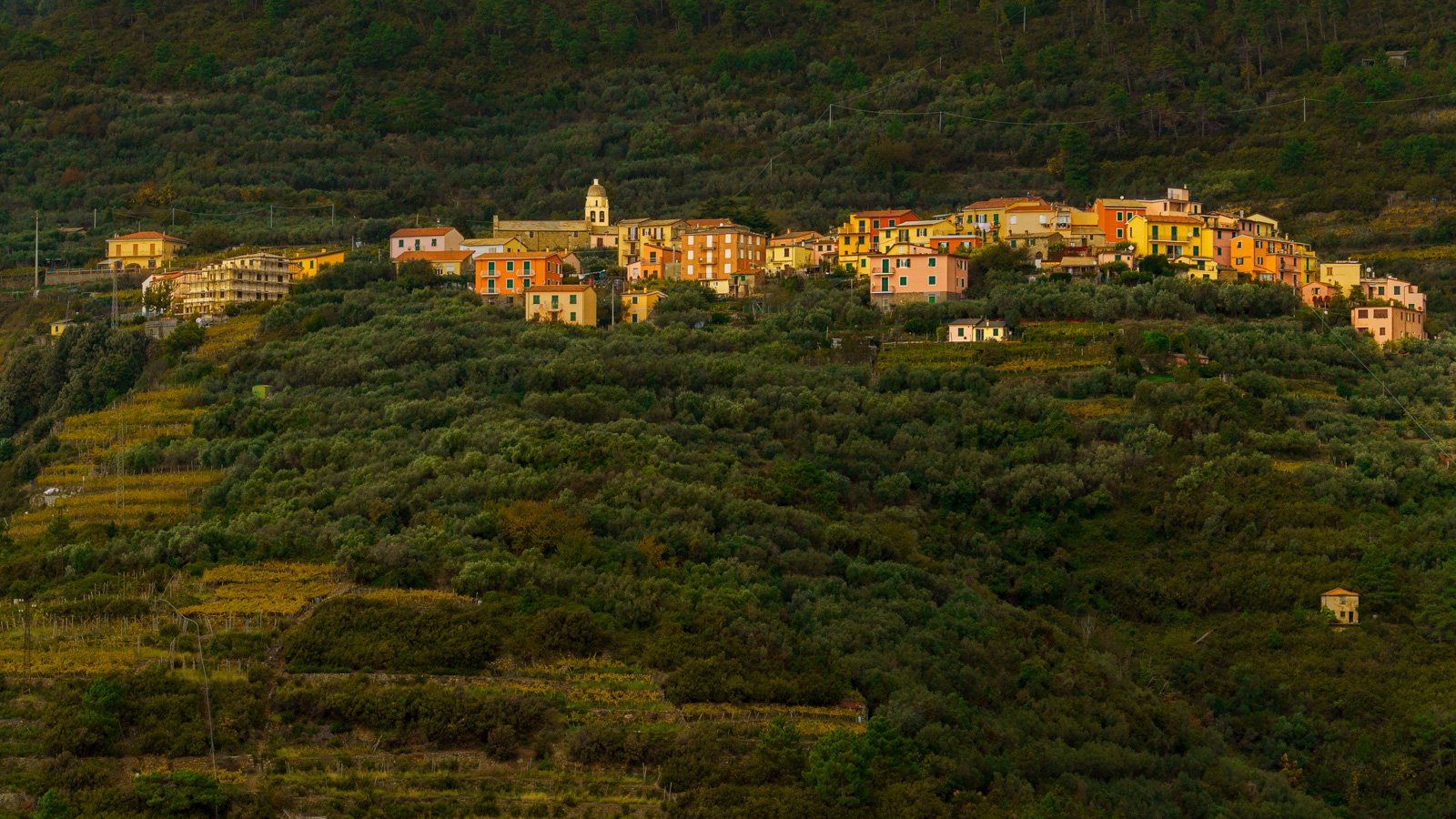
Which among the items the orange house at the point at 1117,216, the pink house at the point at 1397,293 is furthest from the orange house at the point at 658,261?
the pink house at the point at 1397,293

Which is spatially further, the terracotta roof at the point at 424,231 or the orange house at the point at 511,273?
the terracotta roof at the point at 424,231

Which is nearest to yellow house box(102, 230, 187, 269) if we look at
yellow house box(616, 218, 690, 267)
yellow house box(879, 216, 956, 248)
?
yellow house box(616, 218, 690, 267)

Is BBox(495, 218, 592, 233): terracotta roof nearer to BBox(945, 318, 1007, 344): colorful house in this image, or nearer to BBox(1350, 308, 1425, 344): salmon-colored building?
BBox(945, 318, 1007, 344): colorful house

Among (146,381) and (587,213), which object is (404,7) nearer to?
(587,213)

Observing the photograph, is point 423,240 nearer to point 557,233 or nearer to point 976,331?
point 557,233

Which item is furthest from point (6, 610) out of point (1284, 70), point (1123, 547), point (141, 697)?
point (1284, 70)

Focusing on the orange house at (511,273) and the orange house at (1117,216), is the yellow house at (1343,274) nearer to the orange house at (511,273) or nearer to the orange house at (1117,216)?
the orange house at (1117,216)

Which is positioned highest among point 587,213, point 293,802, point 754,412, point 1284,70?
point 1284,70

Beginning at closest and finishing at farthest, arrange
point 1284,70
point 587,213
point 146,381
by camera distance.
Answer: point 146,381 → point 587,213 → point 1284,70
